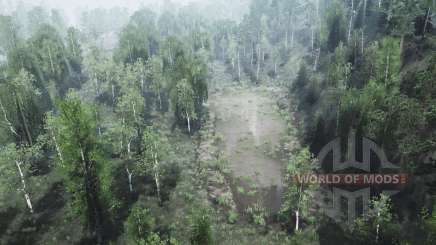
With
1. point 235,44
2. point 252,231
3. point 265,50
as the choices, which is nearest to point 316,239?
point 252,231

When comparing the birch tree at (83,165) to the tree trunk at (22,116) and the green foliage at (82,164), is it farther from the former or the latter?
the tree trunk at (22,116)

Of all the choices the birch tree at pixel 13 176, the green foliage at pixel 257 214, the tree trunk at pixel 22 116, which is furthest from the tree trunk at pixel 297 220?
the tree trunk at pixel 22 116

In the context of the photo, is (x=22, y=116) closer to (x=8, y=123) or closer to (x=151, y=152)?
(x=8, y=123)

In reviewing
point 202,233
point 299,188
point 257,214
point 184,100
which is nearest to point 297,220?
point 299,188

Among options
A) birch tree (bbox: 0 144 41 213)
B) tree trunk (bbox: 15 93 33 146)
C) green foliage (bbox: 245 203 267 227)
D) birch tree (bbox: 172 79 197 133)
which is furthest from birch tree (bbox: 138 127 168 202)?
tree trunk (bbox: 15 93 33 146)

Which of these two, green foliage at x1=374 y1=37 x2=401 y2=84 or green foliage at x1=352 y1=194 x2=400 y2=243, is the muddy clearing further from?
green foliage at x1=374 y1=37 x2=401 y2=84

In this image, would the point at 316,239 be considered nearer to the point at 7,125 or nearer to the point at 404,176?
the point at 404,176
